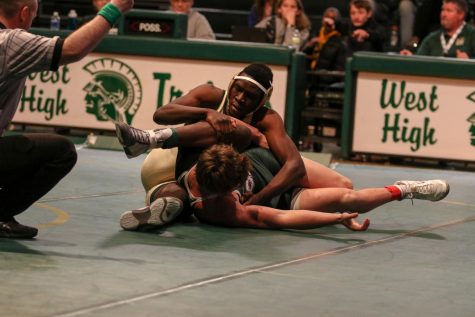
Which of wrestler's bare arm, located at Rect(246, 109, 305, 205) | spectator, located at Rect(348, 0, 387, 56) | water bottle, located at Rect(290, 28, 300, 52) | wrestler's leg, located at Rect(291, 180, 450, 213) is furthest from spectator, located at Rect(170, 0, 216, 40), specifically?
wrestler's leg, located at Rect(291, 180, 450, 213)

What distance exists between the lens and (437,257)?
6375mm

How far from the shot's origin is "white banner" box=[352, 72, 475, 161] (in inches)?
447

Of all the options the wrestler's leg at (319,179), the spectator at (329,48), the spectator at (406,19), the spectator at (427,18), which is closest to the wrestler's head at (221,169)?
the wrestler's leg at (319,179)

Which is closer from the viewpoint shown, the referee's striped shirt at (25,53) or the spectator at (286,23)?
the referee's striped shirt at (25,53)

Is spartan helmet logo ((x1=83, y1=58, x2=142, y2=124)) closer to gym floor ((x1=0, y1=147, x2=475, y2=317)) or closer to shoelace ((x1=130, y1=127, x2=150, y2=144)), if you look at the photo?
gym floor ((x1=0, y1=147, x2=475, y2=317))

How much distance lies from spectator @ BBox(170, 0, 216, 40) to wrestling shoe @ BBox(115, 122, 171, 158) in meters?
6.47

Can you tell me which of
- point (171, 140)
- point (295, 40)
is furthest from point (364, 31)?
point (171, 140)

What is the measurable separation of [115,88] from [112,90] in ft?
0.14

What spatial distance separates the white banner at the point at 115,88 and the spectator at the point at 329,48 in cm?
132

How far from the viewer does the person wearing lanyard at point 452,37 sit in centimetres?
1216

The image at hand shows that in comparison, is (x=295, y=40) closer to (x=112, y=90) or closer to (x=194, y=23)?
(x=194, y=23)

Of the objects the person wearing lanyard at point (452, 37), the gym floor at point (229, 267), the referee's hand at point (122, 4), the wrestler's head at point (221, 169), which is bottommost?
the gym floor at point (229, 267)

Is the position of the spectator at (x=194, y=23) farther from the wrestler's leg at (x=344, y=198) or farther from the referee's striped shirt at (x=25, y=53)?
the referee's striped shirt at (x=25, y=53)

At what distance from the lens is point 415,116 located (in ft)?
37.6
